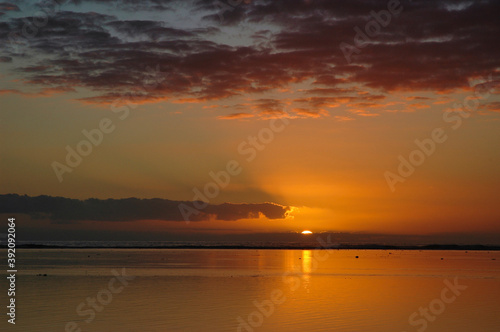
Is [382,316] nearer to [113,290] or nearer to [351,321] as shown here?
[351,321]

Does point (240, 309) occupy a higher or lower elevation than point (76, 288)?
lower

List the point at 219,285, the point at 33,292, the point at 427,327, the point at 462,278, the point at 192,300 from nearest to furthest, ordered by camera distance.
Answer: the point at 427,327, the point at 192,300, the point at 33,292, the point at 219,285, the point at 462,278

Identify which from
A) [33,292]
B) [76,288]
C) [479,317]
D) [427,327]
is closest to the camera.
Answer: [427,327]

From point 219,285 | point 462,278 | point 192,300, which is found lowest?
point 192,300

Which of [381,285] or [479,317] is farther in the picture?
[381,285]

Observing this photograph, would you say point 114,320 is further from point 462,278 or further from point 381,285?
point 462,278

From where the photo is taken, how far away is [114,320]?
2586 cm

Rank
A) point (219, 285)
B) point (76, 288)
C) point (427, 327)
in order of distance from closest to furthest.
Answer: point (427, 327)
point (76, 288)
point (219, 285)

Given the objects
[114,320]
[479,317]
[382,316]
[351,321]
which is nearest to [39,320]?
[114,320]

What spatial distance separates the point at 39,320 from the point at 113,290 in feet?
37.5

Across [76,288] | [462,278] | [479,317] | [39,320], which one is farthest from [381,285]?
[39,320]

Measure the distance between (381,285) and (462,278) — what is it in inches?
439

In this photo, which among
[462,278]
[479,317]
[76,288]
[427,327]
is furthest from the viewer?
[462,278]

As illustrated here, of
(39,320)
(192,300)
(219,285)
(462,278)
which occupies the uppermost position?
(462,278)
